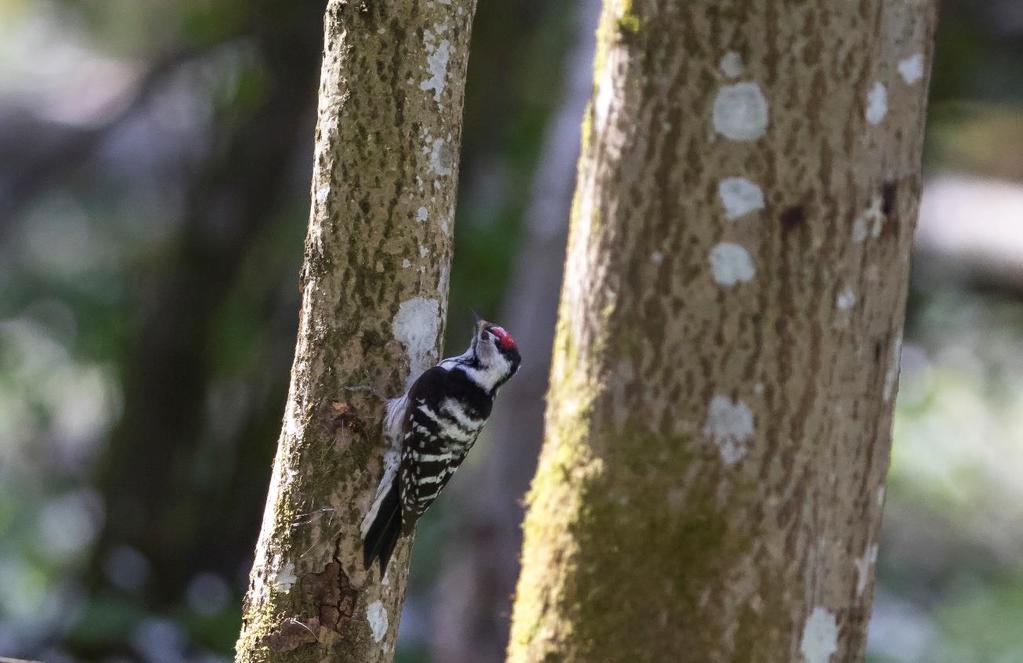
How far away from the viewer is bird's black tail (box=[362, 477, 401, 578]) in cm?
286

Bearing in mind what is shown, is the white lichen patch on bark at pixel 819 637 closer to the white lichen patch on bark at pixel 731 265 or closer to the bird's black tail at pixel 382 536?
the white lichen patch on bark at pixel 731 265

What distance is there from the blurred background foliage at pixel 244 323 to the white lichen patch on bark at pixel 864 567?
412cm

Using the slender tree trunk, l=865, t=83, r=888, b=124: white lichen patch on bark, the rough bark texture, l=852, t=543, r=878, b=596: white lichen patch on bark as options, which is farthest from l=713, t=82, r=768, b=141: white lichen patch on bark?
the slender tree trunk

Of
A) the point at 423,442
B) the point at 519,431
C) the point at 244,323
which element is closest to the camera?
the point at 423,442

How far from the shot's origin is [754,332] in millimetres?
3107

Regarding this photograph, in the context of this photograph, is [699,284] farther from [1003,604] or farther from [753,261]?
[1003,604]

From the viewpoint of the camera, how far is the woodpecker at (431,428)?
2922 millimetres

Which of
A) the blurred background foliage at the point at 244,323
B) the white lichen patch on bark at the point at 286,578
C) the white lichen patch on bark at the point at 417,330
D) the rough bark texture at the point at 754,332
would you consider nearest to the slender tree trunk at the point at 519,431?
the blurred background foliage at the point at 244,323

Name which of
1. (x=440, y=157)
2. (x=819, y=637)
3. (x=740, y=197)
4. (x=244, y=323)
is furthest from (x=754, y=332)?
(x=244, y=323)

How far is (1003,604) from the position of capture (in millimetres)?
8859

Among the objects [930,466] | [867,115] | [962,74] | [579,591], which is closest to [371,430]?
[579,591]

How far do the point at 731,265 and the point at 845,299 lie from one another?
0.33m

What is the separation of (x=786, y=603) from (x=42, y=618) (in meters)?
6.62

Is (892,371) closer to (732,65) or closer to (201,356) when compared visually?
(732,65)
